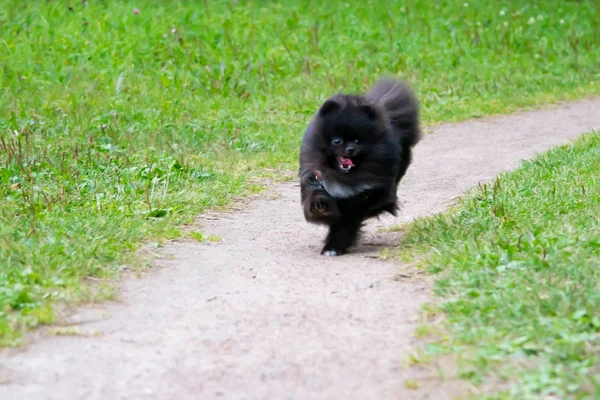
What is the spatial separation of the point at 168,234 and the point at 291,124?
520cm

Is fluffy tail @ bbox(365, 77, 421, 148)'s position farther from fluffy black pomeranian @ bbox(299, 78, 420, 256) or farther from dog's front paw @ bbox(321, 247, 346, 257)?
dog's front paw @ bbox(321, 247, 346, 257)

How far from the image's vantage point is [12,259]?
226 inches

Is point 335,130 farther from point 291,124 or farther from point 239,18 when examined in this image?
point 239,18

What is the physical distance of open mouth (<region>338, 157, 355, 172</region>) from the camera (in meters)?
6.53

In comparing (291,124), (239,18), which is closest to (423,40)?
(239,18)

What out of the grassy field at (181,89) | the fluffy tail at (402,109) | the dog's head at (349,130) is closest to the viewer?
the dog's head at (349,130)

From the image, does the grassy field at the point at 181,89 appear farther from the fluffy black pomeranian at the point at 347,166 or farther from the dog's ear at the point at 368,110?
the dog's ear at the point at 368,110

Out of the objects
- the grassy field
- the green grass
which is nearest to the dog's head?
the green grass

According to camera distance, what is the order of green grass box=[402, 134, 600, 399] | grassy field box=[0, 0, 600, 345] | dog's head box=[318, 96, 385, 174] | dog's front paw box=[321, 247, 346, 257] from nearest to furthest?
green grass box=[402, 134, 600, 399], dog's head box=[318, 96, 385, 174], grassy field box=[0, 0, 600, 345], dog's front paw box=[321, 247, 346, 257]

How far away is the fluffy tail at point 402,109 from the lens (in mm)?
7191

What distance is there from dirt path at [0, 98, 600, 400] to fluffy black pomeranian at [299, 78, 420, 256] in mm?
281

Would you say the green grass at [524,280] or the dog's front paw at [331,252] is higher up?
the green grass at [524,280]

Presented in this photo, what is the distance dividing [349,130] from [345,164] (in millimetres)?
237

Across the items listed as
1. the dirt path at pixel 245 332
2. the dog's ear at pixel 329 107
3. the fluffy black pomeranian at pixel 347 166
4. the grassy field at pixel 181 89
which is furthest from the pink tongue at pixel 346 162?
the grassy field at pixel 181 89
